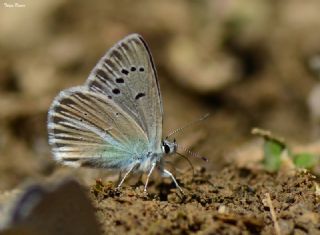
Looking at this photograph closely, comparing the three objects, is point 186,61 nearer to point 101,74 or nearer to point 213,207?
point 101,74

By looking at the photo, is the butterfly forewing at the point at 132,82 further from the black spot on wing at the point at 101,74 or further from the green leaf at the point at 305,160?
the green leaf at the point at 305,160

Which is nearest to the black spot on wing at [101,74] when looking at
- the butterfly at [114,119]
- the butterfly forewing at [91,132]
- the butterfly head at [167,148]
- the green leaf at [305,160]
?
the butterfly at [114,119]

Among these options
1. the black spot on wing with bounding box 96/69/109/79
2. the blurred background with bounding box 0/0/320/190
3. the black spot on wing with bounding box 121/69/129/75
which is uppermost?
the blurred background with bounding box 0/0/320/190

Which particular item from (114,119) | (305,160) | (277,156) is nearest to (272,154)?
(277,156)

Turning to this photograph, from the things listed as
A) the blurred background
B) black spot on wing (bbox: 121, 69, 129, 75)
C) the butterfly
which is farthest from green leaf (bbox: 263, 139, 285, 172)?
the blurred background

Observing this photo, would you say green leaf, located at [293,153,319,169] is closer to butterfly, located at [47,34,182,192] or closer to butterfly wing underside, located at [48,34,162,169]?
butterfly, located at [47,34,182,192]

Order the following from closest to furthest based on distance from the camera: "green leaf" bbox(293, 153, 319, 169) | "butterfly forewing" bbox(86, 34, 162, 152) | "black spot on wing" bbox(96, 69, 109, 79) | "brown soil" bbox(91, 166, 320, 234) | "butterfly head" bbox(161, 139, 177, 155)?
"brown soil" bbox(91, 166, 320, 234)
"butterfly forewing" bbox(86, 34, 162, 152)
"black spot on wing" bbox(96, 69, 109, 79)
"butterfly head" bbox(161, 139, 177, 155)
"green leaf" bbox(293, 153, 319, 169)
